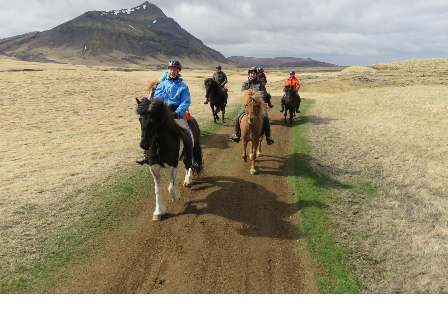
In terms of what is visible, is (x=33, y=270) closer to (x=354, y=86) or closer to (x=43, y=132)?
(x=43, y=132)

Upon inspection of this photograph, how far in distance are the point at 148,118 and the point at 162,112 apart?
0.47 meters

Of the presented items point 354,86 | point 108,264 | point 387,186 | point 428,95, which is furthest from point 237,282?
point 354,86

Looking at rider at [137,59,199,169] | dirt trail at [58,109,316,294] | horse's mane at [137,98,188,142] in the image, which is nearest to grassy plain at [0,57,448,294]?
dirt trail at [58,109,316,294]

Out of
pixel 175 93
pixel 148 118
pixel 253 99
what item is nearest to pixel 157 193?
pixel 148 118

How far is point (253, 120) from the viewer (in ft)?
33.3

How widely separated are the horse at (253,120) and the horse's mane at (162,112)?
3.66 metres

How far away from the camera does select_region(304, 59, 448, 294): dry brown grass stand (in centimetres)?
571

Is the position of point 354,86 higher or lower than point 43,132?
higher

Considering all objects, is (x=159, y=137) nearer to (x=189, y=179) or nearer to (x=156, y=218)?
(x=156, y=218)

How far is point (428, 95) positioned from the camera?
25891 millimetres

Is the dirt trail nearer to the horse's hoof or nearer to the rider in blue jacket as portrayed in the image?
the horse's hoof

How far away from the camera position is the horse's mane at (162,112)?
6.18 meters
